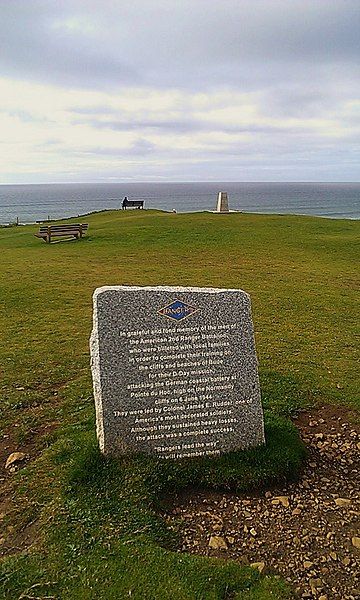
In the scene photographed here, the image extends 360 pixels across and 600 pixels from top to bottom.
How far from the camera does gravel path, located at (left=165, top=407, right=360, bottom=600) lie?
3.93 m

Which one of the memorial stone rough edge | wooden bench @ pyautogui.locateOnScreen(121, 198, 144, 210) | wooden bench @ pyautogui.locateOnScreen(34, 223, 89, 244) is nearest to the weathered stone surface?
the memorial stone rough edge

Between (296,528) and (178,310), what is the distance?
7.04 ft

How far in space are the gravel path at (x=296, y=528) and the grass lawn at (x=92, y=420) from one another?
180 millimetres

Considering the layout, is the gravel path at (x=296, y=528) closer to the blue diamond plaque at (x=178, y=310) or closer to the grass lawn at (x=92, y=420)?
the grass lawn at (x=92, y=420)

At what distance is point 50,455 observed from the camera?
5.36 meters

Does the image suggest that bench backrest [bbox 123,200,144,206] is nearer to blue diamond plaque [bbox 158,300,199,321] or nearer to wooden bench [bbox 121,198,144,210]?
wooden bench [bbox 121,198,144,210]

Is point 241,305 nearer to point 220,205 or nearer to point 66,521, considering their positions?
point 66,521

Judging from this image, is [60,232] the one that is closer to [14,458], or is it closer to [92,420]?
[92,420]

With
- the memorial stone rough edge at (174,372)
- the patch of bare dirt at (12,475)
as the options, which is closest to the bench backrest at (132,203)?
the patch of bare dirt at (12,475)

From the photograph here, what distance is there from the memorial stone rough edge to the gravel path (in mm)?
635

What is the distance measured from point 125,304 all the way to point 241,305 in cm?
113

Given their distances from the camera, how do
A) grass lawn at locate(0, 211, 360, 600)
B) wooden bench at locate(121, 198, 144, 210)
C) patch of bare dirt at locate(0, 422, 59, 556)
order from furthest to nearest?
wooden bench at locate(121, 198, 144, 210) < patch of bare dirt at locate(0, 422, 59, 556) < grass lawn at locate(0, 211, 360, 600)

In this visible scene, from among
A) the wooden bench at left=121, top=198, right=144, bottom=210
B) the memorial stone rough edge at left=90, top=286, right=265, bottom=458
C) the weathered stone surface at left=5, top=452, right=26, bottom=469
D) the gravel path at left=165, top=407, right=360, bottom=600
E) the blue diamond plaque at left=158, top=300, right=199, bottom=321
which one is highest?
the wooden bench at left=121, top=198, right=144, bottom=210

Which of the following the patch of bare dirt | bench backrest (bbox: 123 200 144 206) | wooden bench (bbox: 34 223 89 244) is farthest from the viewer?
bench backrest (bbox: 123 200 144 206)
